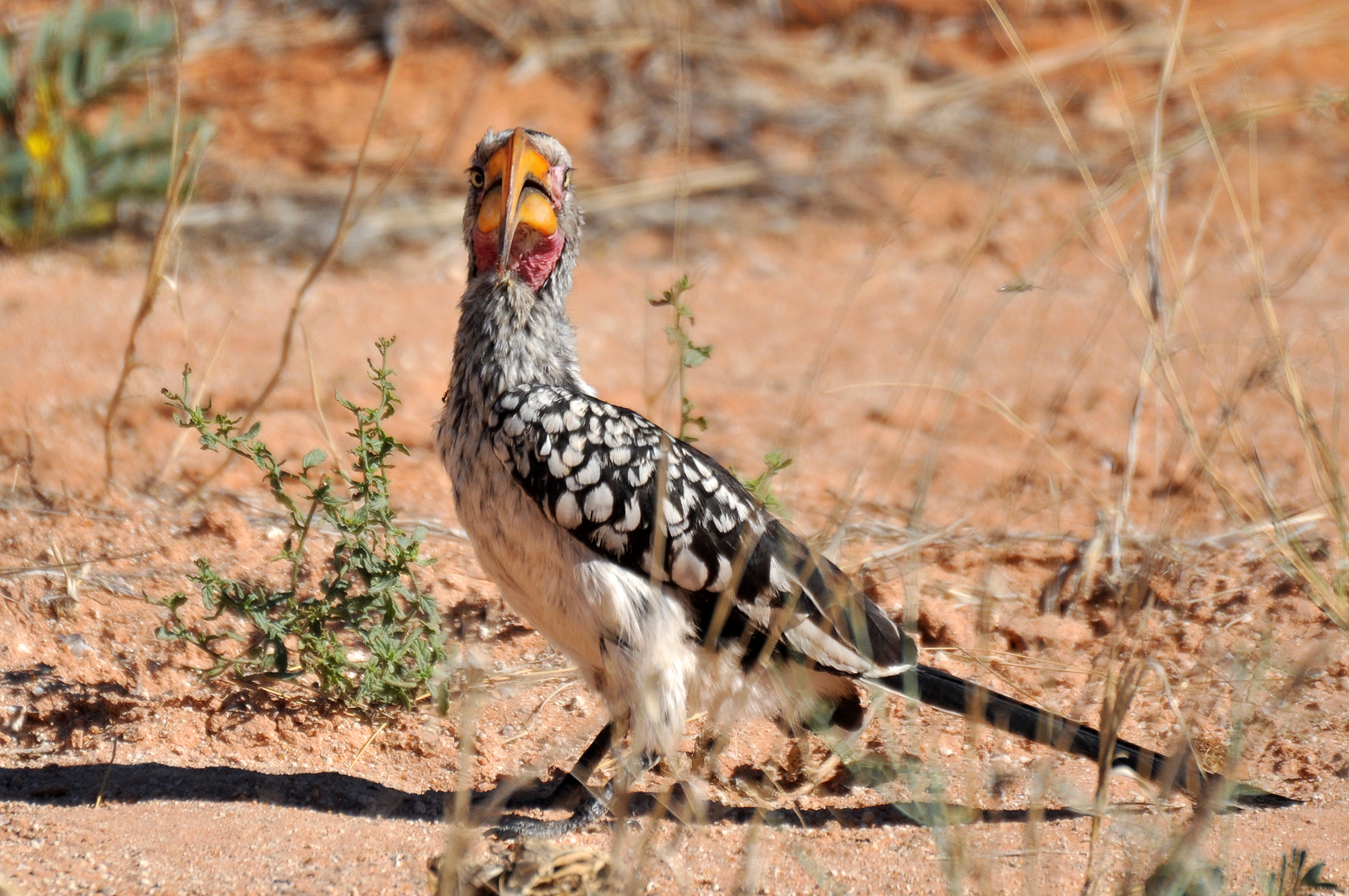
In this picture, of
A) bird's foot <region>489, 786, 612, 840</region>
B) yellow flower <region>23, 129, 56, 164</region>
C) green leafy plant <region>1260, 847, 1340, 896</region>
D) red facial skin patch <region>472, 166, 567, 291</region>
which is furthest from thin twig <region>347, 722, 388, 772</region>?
yellow flower <region>23, 129, 56, 164</region>

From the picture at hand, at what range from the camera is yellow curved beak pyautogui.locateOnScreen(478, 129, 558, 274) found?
2604mm

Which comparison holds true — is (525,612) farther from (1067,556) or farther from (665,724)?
(1067,556)

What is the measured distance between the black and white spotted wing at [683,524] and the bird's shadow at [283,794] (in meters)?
0.34

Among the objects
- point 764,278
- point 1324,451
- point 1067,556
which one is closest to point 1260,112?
point 1324,451

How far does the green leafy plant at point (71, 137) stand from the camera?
5.42m

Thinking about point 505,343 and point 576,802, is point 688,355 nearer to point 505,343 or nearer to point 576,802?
point 505,343

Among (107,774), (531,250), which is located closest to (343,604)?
(107,774)

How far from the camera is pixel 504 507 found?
8.36ft

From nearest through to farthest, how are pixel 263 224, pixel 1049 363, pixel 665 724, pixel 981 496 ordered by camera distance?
pixel 665 724 → pixel 981 496 → pixel 1049 363 → pixel 263 224

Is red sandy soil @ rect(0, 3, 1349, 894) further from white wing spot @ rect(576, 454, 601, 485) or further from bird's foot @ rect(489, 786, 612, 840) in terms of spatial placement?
white wing spot @ rect(576, 454, 601, 485)

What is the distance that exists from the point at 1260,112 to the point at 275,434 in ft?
10.2

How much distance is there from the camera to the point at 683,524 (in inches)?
101

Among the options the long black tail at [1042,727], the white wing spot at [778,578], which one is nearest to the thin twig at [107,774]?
the white wing spot at [778,578]

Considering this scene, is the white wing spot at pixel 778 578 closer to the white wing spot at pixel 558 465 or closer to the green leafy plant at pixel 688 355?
the green leafy plant at pixel 688 355
